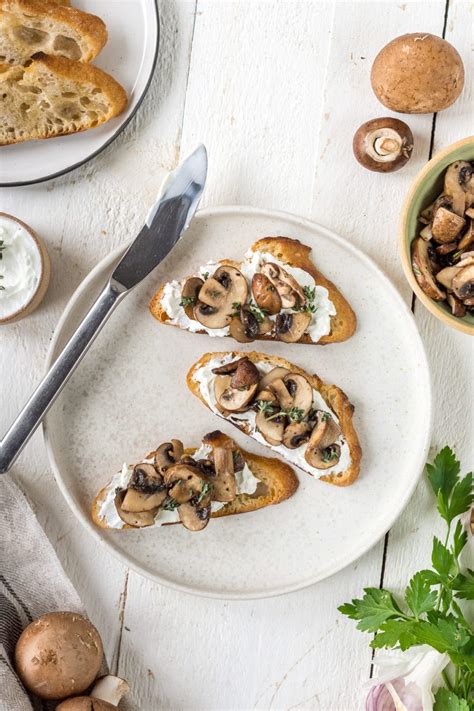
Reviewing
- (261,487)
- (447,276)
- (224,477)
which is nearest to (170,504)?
(224,477)

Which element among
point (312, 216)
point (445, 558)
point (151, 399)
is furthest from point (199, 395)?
point (445, 558)

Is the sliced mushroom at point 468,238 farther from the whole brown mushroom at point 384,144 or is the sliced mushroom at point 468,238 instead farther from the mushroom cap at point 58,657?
the mushroom cap at point 58,657

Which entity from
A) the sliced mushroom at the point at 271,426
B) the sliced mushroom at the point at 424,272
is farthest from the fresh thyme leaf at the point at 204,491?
the sliced mushroom at the point at 424,272

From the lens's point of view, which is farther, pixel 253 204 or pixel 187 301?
pixel 253 204

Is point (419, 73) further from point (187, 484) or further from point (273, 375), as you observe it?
point (187, 484)

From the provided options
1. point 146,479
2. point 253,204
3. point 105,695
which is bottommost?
point 105,695

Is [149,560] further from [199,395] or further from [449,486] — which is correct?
[449,486]
